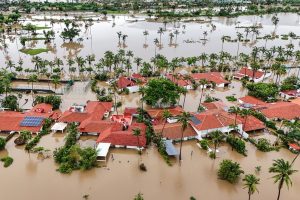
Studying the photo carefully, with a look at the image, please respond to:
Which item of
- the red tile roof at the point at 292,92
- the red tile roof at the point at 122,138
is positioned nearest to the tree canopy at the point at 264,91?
the red tile roof at the point at 292,92

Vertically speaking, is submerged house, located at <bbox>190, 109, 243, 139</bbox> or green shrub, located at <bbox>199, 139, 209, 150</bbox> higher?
submerged house, located at <bbox>190, 109, 243, 139</bbox>

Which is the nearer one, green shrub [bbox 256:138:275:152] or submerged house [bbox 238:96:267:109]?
green shrub [bbox 256:138:275:152]

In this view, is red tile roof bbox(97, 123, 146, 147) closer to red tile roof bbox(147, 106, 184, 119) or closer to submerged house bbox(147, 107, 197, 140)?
submerged house bbox(147, 107, 197, 140)

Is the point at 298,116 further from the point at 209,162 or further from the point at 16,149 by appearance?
the point at 16,149

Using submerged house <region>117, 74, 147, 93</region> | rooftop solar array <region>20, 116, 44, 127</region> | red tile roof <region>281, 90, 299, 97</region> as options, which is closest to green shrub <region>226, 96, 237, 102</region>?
red tile roof <region>281, 90, 299, 97</region>

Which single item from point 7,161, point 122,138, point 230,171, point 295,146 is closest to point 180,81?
point 122,138

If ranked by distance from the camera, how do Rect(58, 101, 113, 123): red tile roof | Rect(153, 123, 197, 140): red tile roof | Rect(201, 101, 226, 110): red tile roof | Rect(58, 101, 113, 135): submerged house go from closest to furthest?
Rect(153, 123, 197, 140): red tile roof → Rect(58, 101, 113, 135): submerged house → Rect(58, 101, 113, 123): red tile roof → Rect(201, 101, 226, 110): red tile roof
